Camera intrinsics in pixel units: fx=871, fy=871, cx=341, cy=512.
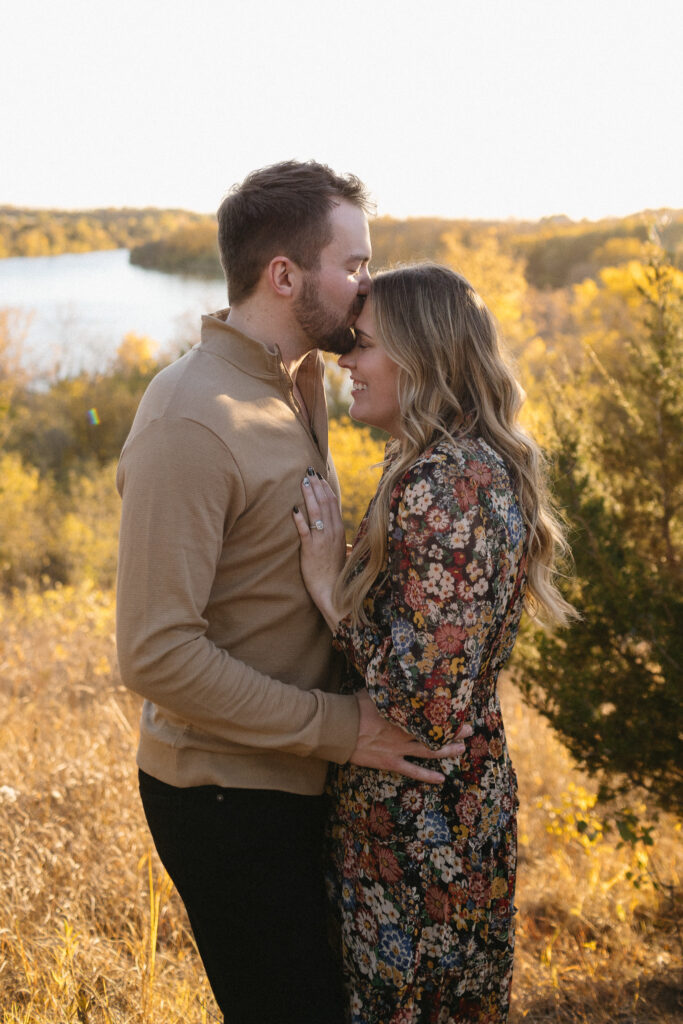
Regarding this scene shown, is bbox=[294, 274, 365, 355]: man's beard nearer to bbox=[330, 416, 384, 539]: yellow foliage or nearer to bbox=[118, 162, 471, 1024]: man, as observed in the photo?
bbox=[118, 162, 471, 1024]: man

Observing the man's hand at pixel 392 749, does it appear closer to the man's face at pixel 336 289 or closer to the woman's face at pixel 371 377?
the woman's face at pixel 371 377

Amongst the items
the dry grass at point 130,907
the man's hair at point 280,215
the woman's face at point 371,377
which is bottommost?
the dry grass at point 130,907

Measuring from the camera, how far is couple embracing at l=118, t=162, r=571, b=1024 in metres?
1.72

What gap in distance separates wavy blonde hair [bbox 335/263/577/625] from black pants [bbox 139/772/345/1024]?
50 cm

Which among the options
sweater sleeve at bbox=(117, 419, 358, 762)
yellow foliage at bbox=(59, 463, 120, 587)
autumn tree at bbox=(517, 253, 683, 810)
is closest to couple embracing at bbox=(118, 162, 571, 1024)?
sweater sleeve at bbox=(117, 419, 358, 762)

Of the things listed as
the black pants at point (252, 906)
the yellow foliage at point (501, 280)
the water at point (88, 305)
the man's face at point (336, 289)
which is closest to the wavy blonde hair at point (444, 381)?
the man's face at point (336, 289)

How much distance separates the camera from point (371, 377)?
204 centimetres

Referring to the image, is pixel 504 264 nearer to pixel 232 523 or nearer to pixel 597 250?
pixel 597 250

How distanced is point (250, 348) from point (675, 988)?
2597mm

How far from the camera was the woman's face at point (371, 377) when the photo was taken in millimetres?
2025

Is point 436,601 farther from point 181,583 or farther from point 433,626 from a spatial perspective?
point 181,583

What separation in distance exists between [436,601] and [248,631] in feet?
1.46

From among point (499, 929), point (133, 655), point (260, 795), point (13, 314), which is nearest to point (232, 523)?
point (133, 655)

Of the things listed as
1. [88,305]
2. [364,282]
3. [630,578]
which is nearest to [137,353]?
[88,305]
